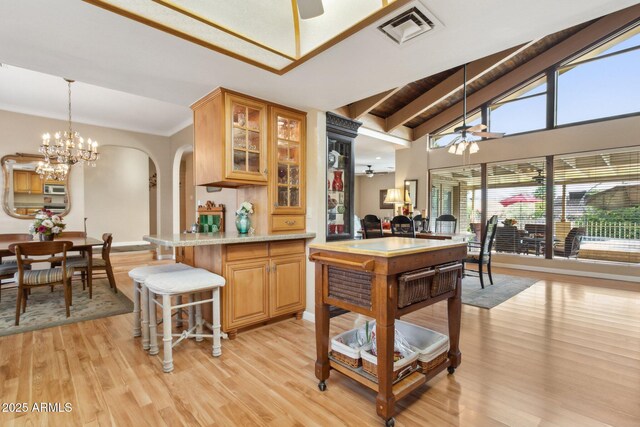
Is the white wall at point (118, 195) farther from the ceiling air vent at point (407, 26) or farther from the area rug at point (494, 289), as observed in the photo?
the ceiling air vent at point (407, 26)

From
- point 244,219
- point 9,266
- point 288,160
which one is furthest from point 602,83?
point 9,266

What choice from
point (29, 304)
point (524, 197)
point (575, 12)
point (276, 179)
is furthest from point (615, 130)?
point (29, 304)

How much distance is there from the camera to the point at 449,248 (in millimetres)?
1975

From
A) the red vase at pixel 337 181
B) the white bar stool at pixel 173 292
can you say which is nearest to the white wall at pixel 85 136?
the red vase at pixel 337 181

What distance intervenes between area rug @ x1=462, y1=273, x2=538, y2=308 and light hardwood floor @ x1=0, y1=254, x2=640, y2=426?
0.73 meters

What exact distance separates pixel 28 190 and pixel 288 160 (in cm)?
538

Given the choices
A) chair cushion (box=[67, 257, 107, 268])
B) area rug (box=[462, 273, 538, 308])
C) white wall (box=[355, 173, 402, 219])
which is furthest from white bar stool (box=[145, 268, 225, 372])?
white wall (box=[355, 173, 402, 219])

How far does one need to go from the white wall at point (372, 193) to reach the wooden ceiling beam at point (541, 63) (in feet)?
16.1

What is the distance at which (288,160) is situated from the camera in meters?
3.32

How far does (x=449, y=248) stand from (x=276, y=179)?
190cm

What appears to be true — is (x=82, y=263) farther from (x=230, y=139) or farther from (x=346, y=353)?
(x=346, y=353)

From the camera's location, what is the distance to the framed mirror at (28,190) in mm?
5188

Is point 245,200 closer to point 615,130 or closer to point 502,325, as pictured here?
point 502,325

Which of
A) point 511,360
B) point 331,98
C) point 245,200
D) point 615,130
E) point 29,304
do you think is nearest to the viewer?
point 511,360
